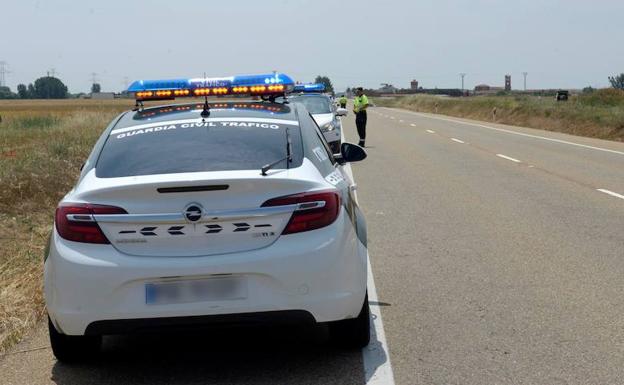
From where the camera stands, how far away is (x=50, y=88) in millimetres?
125062

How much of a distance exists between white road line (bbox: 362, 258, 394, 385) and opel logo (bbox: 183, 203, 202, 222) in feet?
4.35

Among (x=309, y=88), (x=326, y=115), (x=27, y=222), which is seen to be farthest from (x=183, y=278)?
(x=309, y=88)

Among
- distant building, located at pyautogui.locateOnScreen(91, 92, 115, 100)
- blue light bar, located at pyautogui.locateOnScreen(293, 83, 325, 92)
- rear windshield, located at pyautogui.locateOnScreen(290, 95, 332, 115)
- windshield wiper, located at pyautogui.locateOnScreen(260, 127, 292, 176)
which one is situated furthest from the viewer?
blue light bar, located at pyautogui.locateOnScreen(293, 83, 325, 92)

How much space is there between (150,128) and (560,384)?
9.64 feet

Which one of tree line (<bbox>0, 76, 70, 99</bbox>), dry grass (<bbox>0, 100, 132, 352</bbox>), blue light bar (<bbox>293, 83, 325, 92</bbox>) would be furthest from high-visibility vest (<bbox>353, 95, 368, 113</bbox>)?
tree line (<bbox>0, 76, 70, 99</bbox>)

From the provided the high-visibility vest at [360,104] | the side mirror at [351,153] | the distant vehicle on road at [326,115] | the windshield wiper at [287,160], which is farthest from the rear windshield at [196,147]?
the high-visibility vest at [360,104]

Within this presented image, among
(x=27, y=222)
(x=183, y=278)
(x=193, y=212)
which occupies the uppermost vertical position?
(x=193, y=212)

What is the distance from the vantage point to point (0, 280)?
22.3 feet

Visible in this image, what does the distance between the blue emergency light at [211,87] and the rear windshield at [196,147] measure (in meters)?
0.89

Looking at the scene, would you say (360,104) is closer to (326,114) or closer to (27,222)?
(326,114)

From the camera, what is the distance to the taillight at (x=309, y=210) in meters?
4.04

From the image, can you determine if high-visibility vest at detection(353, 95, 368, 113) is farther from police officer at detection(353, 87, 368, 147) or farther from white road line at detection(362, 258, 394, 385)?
white road line at detection(362, 258, 394, 385)

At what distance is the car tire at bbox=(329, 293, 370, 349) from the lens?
4578 millimetres

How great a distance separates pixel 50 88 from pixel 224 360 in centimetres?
12911
